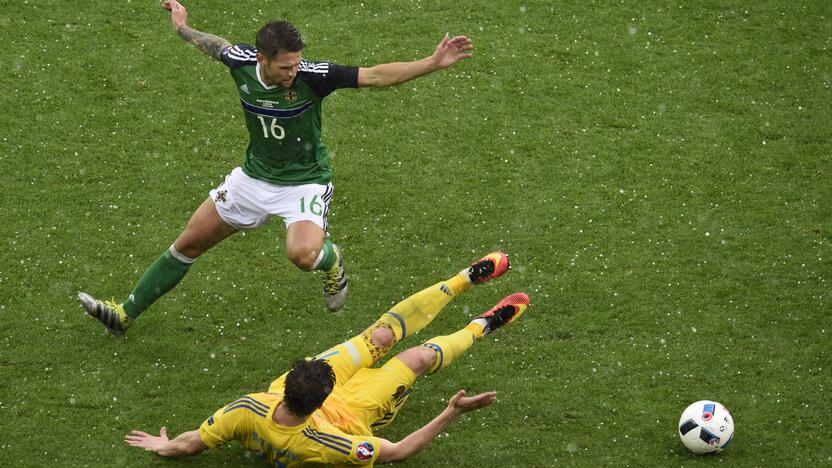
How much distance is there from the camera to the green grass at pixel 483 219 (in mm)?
8281

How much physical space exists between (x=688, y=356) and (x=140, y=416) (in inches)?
176

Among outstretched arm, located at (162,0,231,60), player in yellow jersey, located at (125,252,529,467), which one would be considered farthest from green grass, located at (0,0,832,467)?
outstretched arm, located at (162,0,231,60)

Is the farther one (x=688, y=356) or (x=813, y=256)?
(x=813, y=256)

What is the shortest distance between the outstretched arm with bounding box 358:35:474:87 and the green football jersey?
0.50ft

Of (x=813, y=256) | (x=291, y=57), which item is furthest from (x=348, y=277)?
(x=813, y=256)

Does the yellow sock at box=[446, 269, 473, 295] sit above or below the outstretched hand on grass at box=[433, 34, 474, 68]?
below

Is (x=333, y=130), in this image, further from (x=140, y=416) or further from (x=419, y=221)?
(x=140, y=416)

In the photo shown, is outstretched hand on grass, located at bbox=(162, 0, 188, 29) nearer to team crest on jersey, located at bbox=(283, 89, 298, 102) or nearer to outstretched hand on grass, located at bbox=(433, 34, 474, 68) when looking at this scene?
team crest on jersey, located at bbox=(283, 89, 298, 102)

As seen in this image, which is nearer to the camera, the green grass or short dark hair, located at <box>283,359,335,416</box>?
short dark hair, located at <box>283,359,335,416</box>

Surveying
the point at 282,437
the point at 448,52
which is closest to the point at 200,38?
the point at 448,52

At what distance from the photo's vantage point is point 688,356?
347 inches

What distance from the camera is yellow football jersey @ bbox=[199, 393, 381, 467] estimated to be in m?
7.00

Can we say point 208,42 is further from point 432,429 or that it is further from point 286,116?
point 432,429

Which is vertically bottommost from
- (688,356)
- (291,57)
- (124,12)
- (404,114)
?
(688,356)
